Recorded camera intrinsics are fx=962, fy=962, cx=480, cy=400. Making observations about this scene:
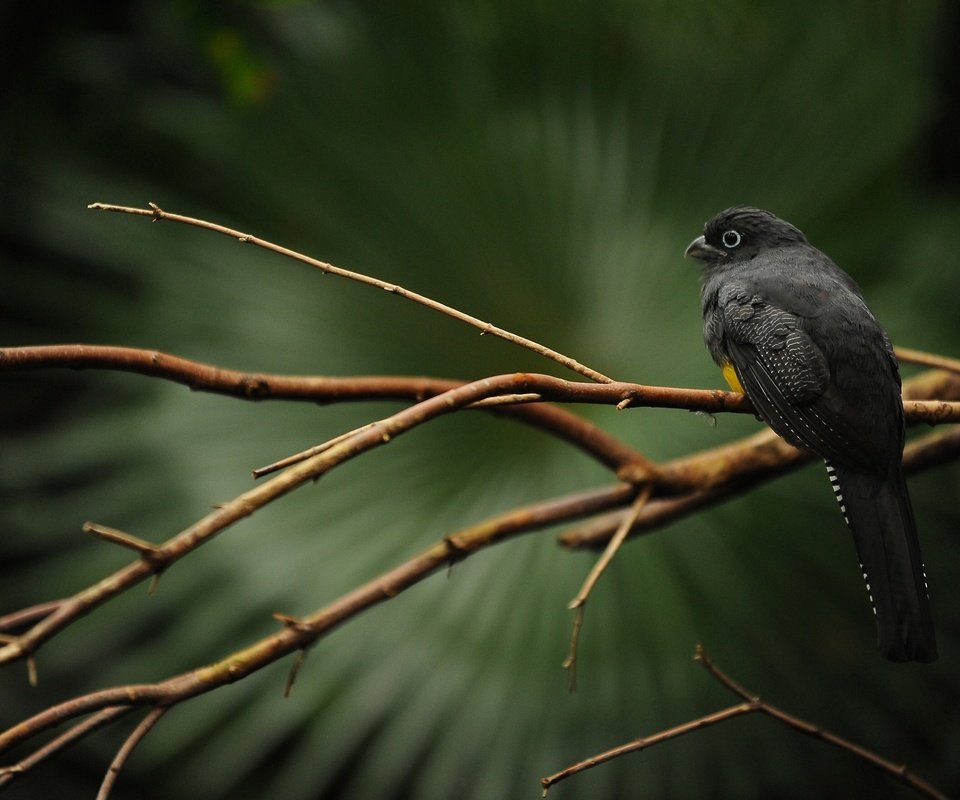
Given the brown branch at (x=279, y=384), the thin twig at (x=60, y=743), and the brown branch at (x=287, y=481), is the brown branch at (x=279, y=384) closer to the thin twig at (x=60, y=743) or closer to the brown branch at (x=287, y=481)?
the brown branch at (x=287, y=481)

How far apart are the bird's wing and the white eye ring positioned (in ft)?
0.57

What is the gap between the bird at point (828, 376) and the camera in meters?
1.25

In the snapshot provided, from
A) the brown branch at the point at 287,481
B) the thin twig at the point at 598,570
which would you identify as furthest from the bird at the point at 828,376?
the brown branch at the point at 287,481

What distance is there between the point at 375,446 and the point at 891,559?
717mm

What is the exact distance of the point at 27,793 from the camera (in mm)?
3195

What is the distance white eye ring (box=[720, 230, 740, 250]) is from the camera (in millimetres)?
1850

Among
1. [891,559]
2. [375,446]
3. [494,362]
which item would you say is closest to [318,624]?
[375,446]

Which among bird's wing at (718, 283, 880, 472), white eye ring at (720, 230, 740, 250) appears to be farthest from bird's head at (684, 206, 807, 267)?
bird's wing at (718, 283, 880, 472)

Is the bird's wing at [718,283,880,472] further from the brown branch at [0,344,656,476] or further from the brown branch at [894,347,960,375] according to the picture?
the brown branch at [894,347,960,375]

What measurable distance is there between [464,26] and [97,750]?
8.60 ft

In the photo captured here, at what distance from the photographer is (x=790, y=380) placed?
Result: 1.52m

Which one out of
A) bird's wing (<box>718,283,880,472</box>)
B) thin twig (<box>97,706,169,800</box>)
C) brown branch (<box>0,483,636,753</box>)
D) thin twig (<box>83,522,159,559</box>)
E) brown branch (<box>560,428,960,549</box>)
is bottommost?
thin twig (<box>97,706,169,800</box>)

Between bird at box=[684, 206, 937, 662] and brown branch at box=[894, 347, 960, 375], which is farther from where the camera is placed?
brown branch at box=[894, 347, 960, 375]

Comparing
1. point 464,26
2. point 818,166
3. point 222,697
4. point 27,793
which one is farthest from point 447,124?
point 27,793
